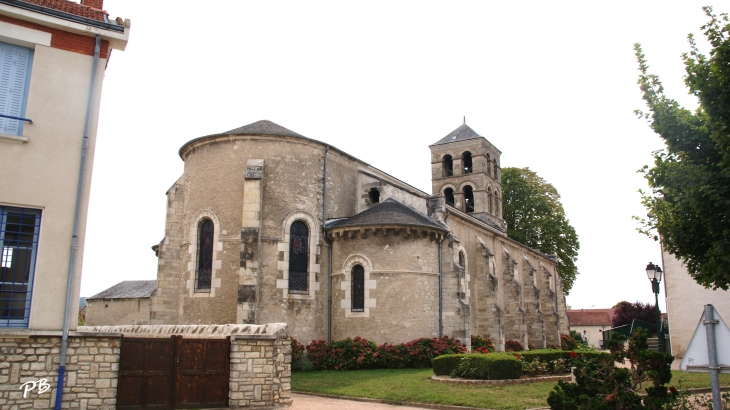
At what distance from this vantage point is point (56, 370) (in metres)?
9.62

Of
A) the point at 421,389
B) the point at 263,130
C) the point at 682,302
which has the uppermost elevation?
the point at 263,130

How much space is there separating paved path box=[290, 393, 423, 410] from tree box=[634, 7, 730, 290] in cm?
633

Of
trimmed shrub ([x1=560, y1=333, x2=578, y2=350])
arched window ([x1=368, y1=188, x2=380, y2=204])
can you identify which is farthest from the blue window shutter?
trimmed shrub ([x1=560, y1=333, x2=578, y2=350])

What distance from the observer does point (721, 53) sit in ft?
29.1

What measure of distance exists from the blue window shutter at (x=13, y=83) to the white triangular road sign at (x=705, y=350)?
36.5 feet

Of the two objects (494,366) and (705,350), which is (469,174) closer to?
(494,366)

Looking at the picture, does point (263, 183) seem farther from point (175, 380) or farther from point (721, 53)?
point (721, 53)

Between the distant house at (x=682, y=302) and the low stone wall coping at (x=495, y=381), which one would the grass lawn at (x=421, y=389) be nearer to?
the low stone wall coping at (x=495, y=381)

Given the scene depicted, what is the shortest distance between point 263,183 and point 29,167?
Answer: 1152 centimetres

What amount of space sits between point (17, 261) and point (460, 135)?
36136mm

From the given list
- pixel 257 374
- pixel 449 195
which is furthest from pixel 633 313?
pixel 257 374

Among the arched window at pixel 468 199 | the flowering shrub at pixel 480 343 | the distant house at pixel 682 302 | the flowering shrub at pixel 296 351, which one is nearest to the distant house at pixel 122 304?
the flowering shrub at pixel 296 351

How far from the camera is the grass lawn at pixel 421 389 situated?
12.3 meters

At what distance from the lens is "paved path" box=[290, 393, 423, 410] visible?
12.0 meters
